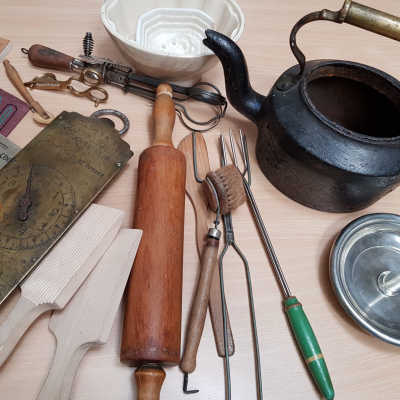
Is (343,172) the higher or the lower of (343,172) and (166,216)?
the higher

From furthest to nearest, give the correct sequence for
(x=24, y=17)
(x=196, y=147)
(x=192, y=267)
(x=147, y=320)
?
1. (x=24, y=17)
2. (x=196, y=147)
3. (x=192, y=267)
4. (x=147, y=320)

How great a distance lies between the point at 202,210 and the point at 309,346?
266 mm

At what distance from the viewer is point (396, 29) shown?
426 millimetres

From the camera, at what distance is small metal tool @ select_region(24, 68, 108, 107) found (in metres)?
0.66

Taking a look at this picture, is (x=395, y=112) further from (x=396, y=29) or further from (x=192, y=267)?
(x=192, y=267)

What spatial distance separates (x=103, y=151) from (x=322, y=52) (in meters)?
0.67

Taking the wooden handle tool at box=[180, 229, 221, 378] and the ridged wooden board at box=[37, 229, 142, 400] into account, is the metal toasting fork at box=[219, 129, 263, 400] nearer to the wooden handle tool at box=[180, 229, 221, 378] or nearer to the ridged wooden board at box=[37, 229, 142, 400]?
the wooden handle tool at box=[180, 229, 221, 378]

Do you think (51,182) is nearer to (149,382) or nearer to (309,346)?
(149,382)

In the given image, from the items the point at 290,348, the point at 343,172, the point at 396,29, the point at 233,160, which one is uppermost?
the point at 396,29

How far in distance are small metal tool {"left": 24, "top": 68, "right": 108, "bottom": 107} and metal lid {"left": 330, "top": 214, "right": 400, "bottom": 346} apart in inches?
21.7

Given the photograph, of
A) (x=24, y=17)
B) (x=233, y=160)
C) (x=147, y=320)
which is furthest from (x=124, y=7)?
(x=147, y=320)

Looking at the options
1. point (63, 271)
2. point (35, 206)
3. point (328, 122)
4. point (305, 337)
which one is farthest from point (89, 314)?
point (328, 122)

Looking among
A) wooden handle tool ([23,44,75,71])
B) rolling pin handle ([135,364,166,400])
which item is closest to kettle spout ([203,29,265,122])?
wooden handle tool ([23,44,75,71])

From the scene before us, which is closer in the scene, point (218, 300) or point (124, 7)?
point (218, 300)
